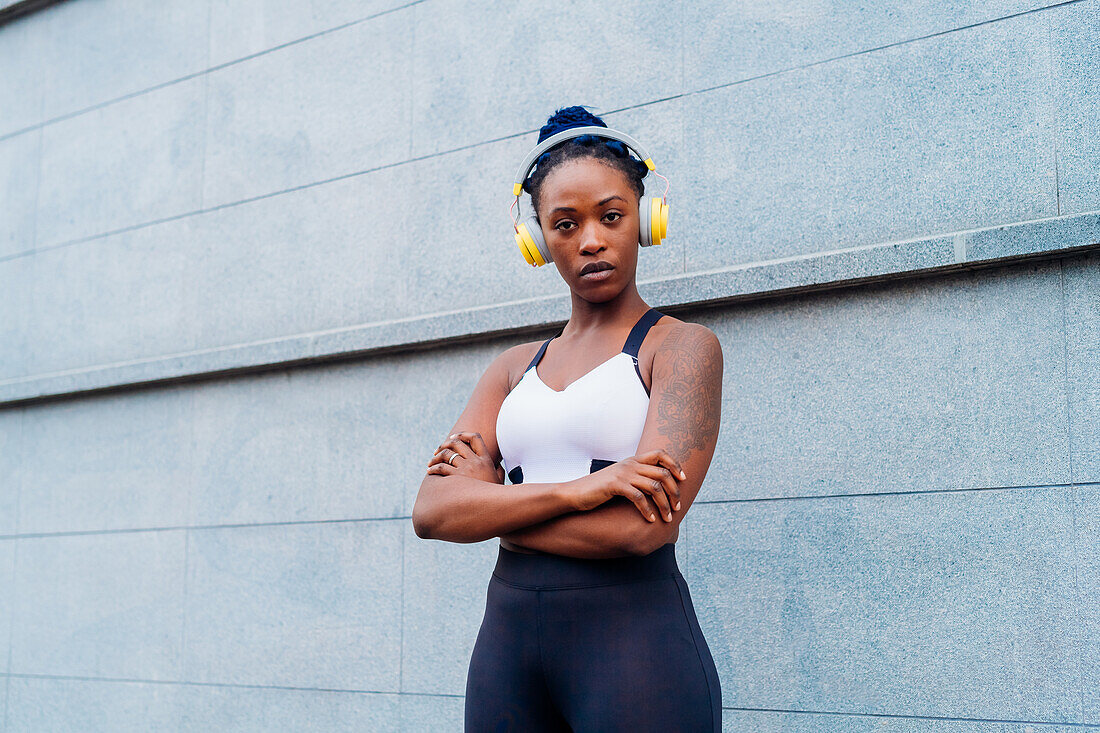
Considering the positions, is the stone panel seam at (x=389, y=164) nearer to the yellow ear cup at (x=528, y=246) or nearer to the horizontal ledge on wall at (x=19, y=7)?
the horizontal ledge on wall at (x=19, y=7)

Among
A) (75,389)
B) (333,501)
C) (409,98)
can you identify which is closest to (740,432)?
(333,501)

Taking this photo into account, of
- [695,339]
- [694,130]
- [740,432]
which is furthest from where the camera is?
[694,130]

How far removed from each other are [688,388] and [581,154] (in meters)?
0.75

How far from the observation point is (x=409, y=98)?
19.0 feet

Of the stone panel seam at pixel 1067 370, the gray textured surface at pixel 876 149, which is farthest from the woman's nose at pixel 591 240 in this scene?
the stone panel seam at pixel 1067 370

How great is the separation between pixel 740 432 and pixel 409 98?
106 inches

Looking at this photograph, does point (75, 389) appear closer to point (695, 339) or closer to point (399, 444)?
point (399, 444)

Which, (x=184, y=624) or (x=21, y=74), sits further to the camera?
(x=21, y=74)

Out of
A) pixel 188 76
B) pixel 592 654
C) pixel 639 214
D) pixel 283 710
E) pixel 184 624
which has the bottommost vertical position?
pixel 283 710

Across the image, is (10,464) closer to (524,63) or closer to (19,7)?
(19,7)

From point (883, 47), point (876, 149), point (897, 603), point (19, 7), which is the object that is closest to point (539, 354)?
point (897, 603)

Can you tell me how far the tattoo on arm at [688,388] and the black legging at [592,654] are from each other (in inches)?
13.7

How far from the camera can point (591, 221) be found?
3051 mm

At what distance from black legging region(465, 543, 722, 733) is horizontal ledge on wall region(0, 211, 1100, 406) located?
1.71m
